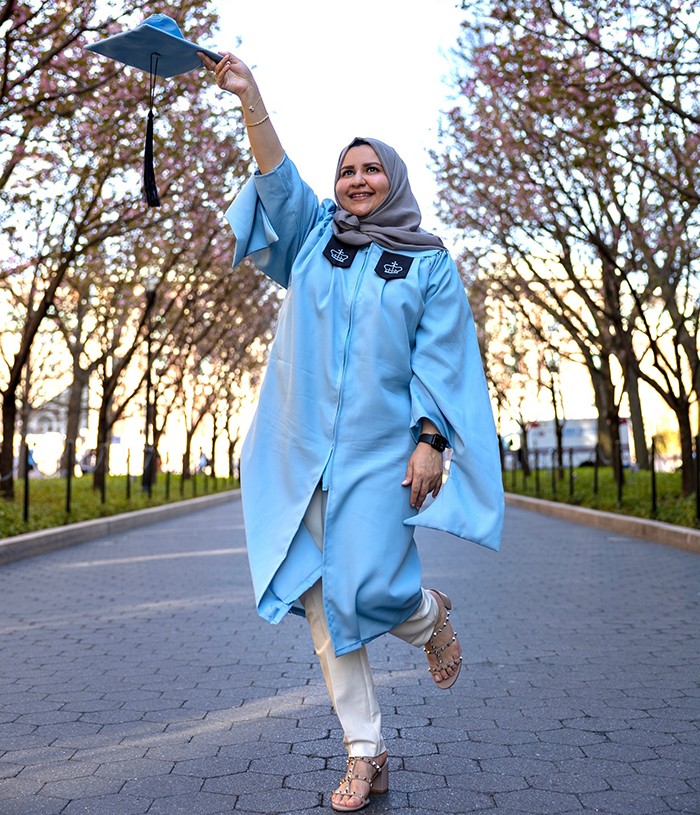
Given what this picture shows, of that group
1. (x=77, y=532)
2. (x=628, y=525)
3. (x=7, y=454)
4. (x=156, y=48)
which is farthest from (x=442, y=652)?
(x=7, y=454)

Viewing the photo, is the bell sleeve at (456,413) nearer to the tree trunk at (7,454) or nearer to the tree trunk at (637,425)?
the tree trunk at (7,454)

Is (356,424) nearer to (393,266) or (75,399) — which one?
(393,266)

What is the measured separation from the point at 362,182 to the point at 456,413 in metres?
0.83

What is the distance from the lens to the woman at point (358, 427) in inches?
138

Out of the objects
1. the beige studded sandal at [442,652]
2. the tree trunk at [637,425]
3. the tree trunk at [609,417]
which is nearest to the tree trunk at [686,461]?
the tree trunk at [609,417]

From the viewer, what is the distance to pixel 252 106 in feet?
11.9

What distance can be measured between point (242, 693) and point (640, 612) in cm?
358

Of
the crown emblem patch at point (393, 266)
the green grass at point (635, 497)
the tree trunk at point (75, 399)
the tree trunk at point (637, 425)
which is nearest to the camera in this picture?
the crown emblem patch at point (393, 266)

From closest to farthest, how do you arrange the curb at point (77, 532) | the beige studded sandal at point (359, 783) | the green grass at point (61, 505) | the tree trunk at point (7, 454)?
the beige studded sandal at point (359, 783), the curb at point (77, 532), the green grass at point (61, 505), the tree trunk at point (7, 454)

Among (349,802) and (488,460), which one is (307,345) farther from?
(349,802)

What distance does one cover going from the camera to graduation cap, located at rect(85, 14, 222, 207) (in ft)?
12.1

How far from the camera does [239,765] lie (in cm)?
401

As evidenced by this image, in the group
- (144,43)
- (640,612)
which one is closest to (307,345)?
(144,43)

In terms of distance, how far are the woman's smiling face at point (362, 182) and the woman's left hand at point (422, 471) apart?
32.8 inches
